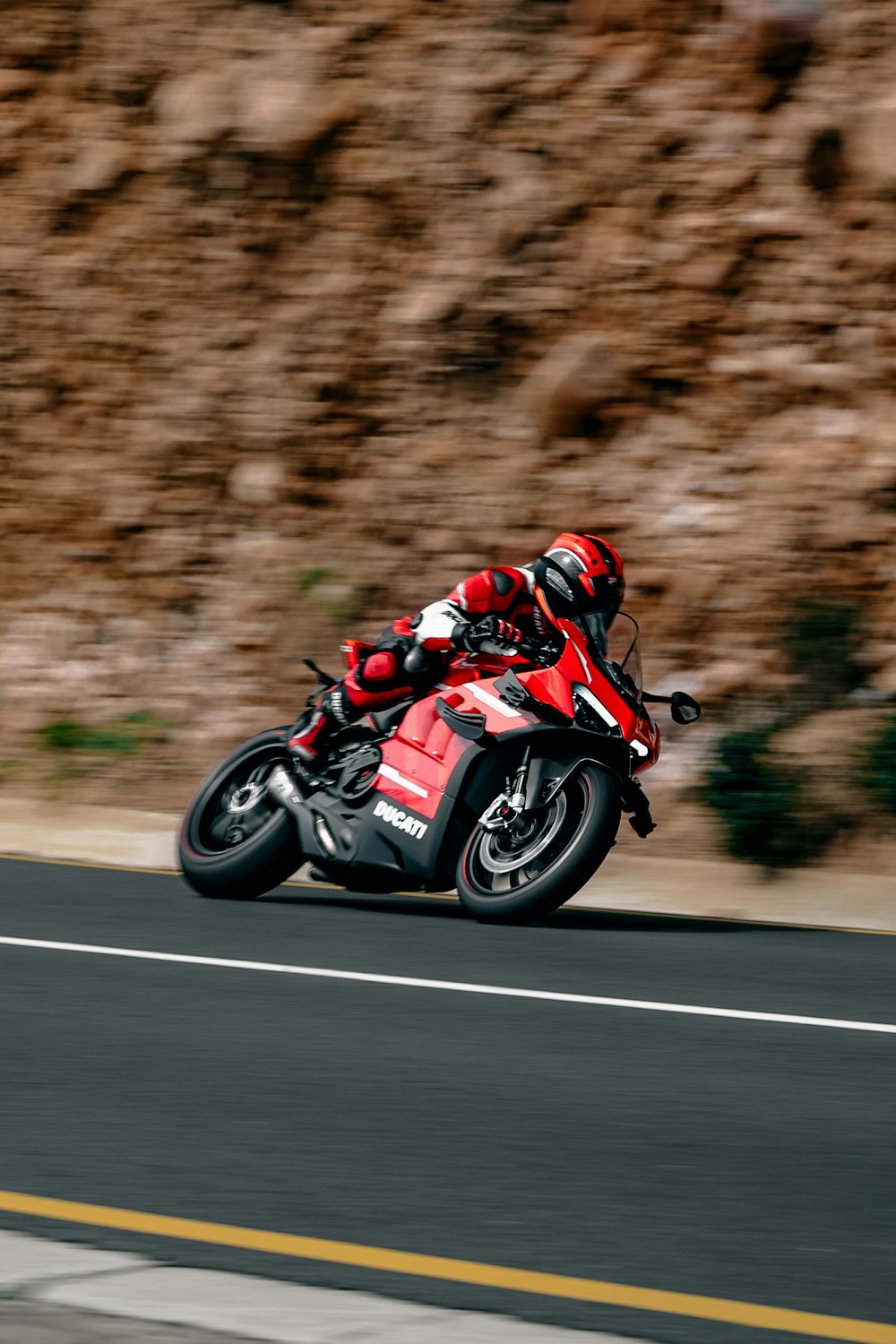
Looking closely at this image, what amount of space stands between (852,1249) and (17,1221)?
187 centimetres

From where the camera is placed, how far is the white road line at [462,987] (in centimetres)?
789

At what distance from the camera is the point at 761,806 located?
1176 centimetres

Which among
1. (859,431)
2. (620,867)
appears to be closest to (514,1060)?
(620,867)

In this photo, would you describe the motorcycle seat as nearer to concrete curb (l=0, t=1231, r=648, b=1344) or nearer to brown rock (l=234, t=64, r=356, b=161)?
concrete curb (l=0, t=1231, r=648, b=1344)

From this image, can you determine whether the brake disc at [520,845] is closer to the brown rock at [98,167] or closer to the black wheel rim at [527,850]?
the black wheel rim at [527,850]

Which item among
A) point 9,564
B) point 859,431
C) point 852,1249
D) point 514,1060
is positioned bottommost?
point 9,564

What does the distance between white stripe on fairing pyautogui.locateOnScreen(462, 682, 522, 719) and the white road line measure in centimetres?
176

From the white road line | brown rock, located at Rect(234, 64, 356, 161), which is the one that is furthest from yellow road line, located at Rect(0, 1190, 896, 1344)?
brown rock, located at Rect(234, 64, 356, 161)

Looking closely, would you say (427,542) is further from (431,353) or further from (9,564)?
(9,564)

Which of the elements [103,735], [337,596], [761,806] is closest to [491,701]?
[761,806]

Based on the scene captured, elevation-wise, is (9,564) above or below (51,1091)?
below

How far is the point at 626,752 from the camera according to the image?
9992 millimetres

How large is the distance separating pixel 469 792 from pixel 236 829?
1308 millimetres

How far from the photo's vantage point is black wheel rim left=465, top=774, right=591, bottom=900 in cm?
973
